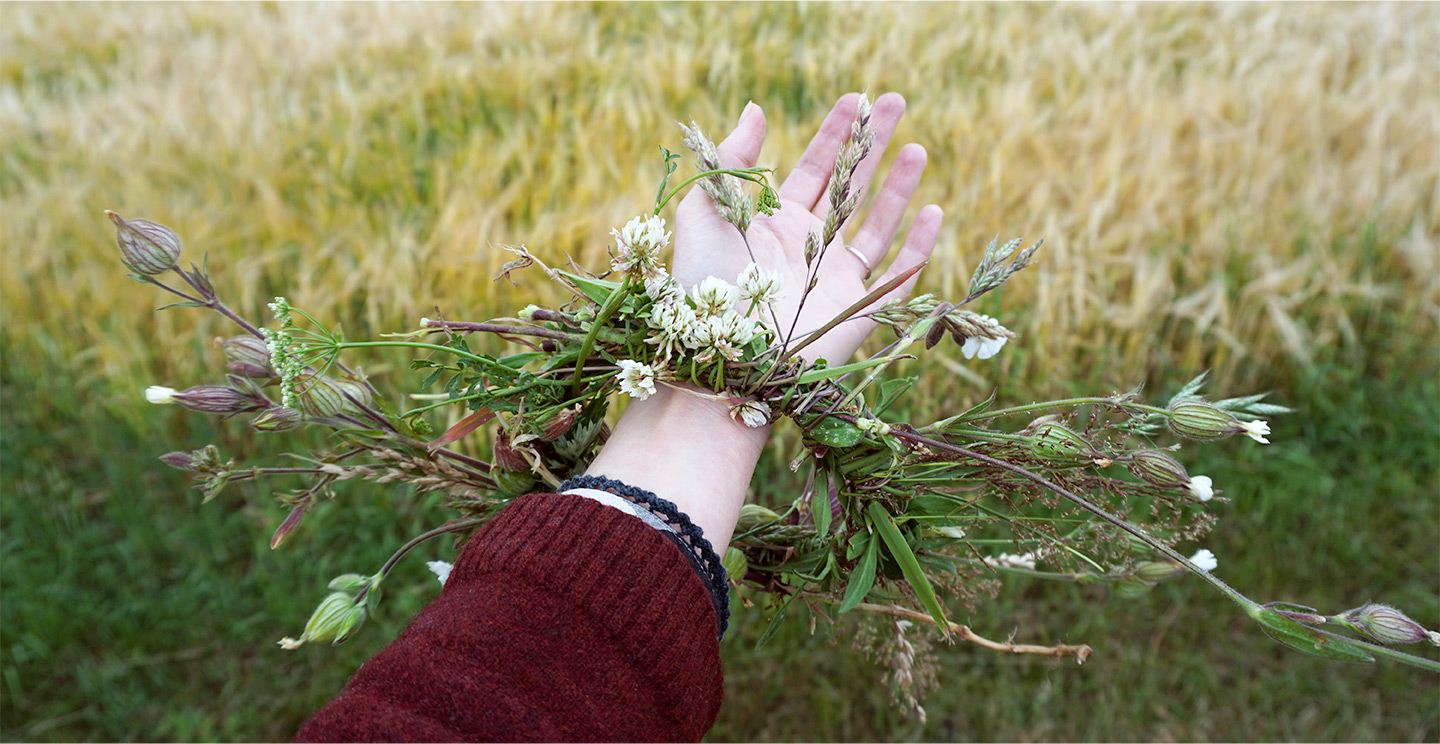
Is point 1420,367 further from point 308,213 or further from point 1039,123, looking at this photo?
point 308,213

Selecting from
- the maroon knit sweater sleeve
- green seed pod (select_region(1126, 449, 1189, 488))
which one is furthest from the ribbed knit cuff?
green seed pod (select_region(1126, 449, 1189, 488))

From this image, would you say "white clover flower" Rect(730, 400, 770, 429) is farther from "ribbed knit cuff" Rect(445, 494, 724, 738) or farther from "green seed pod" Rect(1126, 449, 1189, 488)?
"green seed pod" Rect(1126, 449, 1189, 488)

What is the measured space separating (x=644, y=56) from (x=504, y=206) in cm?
58

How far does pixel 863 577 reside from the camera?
83cm

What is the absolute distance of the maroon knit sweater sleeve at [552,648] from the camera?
0.65 metres

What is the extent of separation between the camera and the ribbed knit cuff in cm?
74

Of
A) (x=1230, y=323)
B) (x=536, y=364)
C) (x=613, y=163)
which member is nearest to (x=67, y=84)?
(x=613, y=163)

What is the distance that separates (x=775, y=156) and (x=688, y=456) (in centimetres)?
99

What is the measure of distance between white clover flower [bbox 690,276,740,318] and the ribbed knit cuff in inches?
8.5

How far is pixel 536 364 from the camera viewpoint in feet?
3.01

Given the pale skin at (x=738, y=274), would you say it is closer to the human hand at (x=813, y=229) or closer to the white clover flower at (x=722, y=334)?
the human hand at (x=813, y=229)

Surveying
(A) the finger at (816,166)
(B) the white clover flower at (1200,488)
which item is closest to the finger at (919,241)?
(A) the finger at (816,166)

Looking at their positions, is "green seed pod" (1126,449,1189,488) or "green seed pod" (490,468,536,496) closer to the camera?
"green seed pod" (1126,449,1189,488)

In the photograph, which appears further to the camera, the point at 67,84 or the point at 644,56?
the point at 67,84
